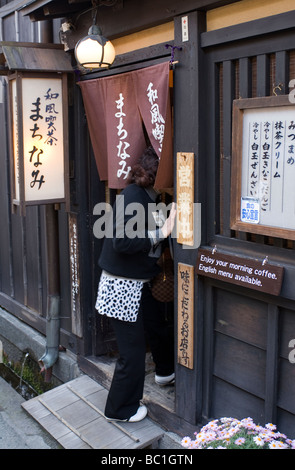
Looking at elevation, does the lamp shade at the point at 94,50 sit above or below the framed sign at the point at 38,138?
above

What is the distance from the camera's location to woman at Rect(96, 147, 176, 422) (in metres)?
5.46

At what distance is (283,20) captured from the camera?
4.19m

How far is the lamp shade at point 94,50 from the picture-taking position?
5.64 m

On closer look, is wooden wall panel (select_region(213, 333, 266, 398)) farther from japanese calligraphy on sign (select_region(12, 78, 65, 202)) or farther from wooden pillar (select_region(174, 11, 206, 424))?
japanese calligraphy on sign (select_region(12, 78, 65, 202))

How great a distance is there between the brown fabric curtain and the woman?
0.23 m

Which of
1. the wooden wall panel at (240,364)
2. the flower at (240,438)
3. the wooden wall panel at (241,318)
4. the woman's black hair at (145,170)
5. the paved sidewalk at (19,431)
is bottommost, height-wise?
the paved sidewalk at (19,431)

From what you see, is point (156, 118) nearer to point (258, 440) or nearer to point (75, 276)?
point (75, 276)

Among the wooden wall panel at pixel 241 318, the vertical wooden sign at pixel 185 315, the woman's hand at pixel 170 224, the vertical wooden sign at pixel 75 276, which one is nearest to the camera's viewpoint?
the wooden wall panel at pixel 241 318

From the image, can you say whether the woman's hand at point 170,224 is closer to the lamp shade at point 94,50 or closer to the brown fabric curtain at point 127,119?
the brown fabric curtain at point 127,119

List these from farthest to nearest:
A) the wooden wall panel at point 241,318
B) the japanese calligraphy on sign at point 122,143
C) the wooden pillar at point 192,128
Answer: the japanese calligraphy on sign at point 122,143
the wooden pillar at point 192,128
the wooden wall panel at point 241,318

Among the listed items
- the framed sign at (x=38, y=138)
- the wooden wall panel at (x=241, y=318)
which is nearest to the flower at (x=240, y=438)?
the wooden wall panel at (x=241, y=318)

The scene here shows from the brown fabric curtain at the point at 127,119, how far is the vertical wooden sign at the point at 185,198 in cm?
25

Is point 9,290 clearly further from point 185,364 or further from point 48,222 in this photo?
point 185,364

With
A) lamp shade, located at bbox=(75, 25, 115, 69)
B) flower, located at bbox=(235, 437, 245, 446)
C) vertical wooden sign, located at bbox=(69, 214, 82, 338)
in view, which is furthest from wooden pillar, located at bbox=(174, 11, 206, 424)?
vertical wooden sign, located at bbox=(69, 214, 82, 338)
